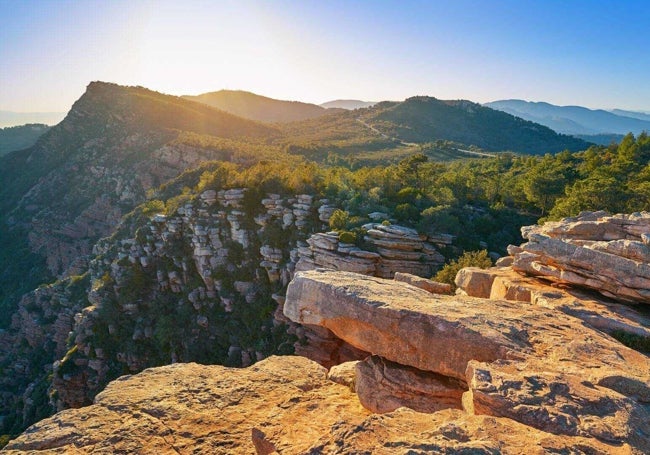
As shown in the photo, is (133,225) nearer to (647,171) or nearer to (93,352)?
(93,352)

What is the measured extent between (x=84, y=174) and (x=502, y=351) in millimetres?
83409

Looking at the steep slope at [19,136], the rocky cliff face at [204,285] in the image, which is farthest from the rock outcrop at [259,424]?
the steep slope at [19,136]

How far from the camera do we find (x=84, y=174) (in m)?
72.7

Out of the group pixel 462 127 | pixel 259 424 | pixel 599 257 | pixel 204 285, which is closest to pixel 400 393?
pixel 259 424

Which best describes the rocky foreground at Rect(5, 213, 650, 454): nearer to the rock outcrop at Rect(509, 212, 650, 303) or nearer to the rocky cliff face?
the rock outcrop at Rect(509, 212, 650, 303)

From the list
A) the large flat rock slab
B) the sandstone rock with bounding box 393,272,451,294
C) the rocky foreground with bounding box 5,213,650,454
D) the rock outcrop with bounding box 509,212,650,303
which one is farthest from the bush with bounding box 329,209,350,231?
the large flat rock slab

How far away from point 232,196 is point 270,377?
2718 cm

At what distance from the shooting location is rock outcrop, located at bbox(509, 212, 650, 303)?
10945 millimetres

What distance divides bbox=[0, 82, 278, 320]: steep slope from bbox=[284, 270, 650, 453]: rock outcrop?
2180 inches

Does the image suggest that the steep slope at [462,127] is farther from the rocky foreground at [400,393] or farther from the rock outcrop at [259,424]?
the rock outcrop at [259,424]

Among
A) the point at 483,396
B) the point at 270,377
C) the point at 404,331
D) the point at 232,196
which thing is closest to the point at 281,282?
the point at 232,196

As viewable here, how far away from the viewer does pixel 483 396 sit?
7.13 metres

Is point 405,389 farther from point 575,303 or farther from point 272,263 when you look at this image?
point 272,263

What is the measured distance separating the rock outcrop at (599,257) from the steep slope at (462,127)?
386 ft
